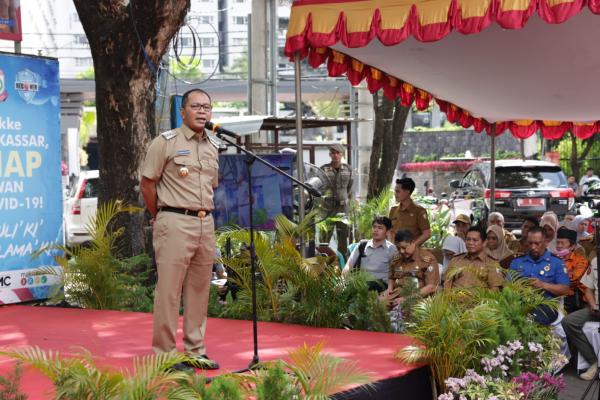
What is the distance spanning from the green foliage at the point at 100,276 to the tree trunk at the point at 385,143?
30.1 feet

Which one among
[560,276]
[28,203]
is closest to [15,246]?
[28,203]

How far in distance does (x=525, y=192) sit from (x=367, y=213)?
186 inches

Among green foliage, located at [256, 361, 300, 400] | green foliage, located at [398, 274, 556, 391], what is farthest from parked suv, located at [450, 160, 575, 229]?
green foliage, located at [256, 361, 300, 400]

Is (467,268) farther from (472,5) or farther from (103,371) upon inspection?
(103,371)

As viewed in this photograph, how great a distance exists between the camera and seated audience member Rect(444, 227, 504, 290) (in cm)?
801

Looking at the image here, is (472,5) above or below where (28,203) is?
above

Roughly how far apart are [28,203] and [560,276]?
5.16 meters

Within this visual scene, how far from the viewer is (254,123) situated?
1273 centimetres

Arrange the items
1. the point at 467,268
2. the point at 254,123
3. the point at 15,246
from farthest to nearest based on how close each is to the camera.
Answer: the point at 254,123, the point at 15,246, the point at 467,268

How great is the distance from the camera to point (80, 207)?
Result: 742 inches

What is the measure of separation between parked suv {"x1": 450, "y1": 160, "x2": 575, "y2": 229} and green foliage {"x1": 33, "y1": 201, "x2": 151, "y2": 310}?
398 inches

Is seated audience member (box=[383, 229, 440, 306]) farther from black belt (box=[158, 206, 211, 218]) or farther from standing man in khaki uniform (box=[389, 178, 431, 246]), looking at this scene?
black belt (box=[158, 206, 211, 218])

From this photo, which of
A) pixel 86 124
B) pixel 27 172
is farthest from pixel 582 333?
pixel 86 124

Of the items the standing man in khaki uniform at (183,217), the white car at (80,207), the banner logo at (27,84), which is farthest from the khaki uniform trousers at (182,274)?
the white car at (80,207)
